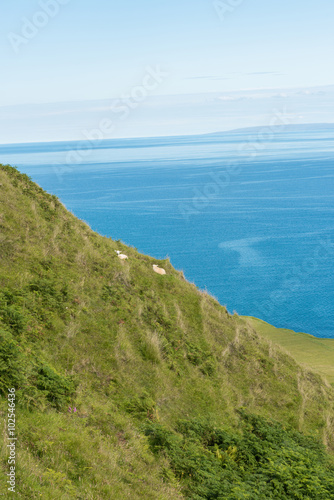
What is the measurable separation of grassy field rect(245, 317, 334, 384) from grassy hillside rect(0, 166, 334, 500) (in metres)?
10.3

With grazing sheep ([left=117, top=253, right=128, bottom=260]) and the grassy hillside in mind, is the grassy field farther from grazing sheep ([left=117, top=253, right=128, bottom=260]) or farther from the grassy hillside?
grazing sheep ([left=117, top=253, right=128, bottom=260])

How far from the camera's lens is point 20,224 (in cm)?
1653

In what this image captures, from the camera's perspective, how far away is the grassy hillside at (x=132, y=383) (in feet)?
27.9

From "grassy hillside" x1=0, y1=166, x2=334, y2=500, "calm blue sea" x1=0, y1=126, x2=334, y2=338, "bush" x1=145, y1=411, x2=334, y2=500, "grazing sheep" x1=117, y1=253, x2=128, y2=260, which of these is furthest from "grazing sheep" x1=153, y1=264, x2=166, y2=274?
"calm blue sea" x1=0, y1=126, x2=334, y2=338

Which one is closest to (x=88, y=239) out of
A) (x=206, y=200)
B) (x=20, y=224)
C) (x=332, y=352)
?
(x=20, y=224)

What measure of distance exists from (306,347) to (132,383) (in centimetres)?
2586

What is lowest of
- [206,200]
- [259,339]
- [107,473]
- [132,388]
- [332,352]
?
[107,473]

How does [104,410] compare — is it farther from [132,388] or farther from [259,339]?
Answer: [259,339]

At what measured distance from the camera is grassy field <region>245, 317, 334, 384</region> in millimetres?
30000

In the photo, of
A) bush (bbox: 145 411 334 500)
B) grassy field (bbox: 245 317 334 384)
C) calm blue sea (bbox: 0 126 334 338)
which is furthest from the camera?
calm blue sea (bbox: 0 126 334 338)

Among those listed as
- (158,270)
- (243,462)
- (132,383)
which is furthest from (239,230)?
(243,462)

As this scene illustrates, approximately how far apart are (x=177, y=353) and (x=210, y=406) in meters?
2.39

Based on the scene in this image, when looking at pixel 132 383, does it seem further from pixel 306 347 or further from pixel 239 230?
pixel 239 230

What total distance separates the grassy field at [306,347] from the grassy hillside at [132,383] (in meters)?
10.3
